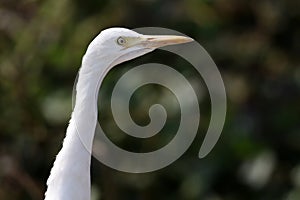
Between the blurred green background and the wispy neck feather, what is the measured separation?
2.00 m

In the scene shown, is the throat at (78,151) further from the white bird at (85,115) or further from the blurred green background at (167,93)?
the blurred green background at (167,93)

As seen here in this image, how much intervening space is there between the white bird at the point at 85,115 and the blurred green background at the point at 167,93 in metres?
2.01

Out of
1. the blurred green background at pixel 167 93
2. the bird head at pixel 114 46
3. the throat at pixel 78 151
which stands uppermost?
the bird head at pixel 114 46

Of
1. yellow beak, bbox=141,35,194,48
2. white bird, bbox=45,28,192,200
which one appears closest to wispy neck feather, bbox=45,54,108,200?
white bird, bbox=45,28,192,200

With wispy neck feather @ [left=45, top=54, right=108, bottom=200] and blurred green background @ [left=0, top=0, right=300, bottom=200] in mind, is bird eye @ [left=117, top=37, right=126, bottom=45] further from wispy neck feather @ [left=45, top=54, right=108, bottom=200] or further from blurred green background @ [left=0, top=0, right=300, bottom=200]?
blurred green background @ [left=0, top=0, right=300, bottom=200]

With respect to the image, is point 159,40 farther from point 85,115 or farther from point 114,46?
point 85,115

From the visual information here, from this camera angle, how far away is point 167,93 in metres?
4.27

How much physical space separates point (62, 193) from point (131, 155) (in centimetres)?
218

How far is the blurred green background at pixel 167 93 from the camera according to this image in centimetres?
418

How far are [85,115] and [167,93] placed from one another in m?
2.25

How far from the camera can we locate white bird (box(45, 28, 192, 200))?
6.63 feet

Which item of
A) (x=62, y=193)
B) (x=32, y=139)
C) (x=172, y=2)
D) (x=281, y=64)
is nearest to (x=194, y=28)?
(x=172, y=2)

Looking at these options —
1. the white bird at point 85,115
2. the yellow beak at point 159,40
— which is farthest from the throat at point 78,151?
the yellow beak at point 159,40

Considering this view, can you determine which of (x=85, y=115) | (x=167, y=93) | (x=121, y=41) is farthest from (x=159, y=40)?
(x=167, y=93)
